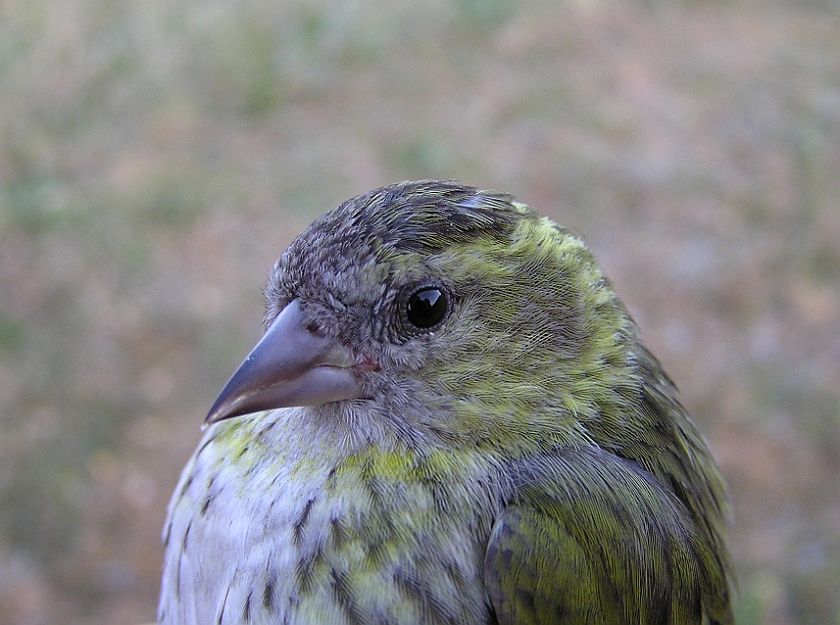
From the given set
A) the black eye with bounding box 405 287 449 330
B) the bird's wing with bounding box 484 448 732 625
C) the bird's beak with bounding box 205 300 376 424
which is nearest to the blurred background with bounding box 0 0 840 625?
the bird's wing with bounding box 484 448 732 625

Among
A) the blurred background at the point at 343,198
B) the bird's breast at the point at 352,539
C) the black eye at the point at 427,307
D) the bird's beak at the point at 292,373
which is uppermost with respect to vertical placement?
the blurred background at the point at 343,198

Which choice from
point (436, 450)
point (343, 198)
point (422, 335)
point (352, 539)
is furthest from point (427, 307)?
point (343, 198)

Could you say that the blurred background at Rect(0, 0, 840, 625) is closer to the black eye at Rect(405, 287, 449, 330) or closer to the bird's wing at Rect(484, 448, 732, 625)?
the bird's wing at Rect(484, 448, 732, 625)

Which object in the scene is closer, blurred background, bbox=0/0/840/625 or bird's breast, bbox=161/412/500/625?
bird's breast, bbox=161/412/500/625

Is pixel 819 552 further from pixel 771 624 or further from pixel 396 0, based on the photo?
pixel 396 0

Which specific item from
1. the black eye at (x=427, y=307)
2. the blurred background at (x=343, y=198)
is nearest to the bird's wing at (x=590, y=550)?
the black eye at (x=427, y=307)

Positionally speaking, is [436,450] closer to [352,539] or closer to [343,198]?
[352,539]

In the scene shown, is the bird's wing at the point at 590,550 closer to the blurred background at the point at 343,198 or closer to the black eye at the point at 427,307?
the black eye at the point at 427,307
